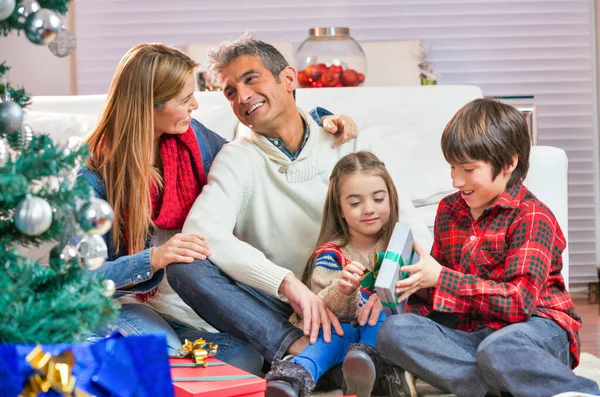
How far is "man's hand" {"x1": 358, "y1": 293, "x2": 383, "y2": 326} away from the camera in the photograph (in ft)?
6.34

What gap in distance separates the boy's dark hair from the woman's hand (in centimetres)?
60

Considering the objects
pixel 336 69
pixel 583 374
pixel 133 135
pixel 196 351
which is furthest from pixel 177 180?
pixel 336 69

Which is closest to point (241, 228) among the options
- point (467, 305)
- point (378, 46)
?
point (467, 305)

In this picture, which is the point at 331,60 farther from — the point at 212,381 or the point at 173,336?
the point at 212,381

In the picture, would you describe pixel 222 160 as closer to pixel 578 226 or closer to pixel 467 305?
pixel 467 305

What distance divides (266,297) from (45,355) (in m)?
1.10

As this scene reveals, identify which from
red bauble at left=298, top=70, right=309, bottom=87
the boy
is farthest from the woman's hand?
red bauble at left=298, top=70, right=309, bottom=87

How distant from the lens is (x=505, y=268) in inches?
A: 69.7

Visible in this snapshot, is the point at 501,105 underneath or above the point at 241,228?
above

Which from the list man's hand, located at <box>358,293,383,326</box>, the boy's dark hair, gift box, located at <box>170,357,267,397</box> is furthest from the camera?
man's hand, located at <box>358,293,383,326</box>

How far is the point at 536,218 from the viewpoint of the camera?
1.77 m

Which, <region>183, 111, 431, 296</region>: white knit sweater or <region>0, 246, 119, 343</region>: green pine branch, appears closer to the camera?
<region>0, 246, 119, 343</region>: green pine branch

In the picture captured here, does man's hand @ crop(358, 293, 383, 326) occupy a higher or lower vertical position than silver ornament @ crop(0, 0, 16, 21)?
lower

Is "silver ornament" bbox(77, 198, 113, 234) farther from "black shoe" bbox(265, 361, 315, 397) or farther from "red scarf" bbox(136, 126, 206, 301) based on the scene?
"red scarf" bbox(136, 126, 206, 301)
